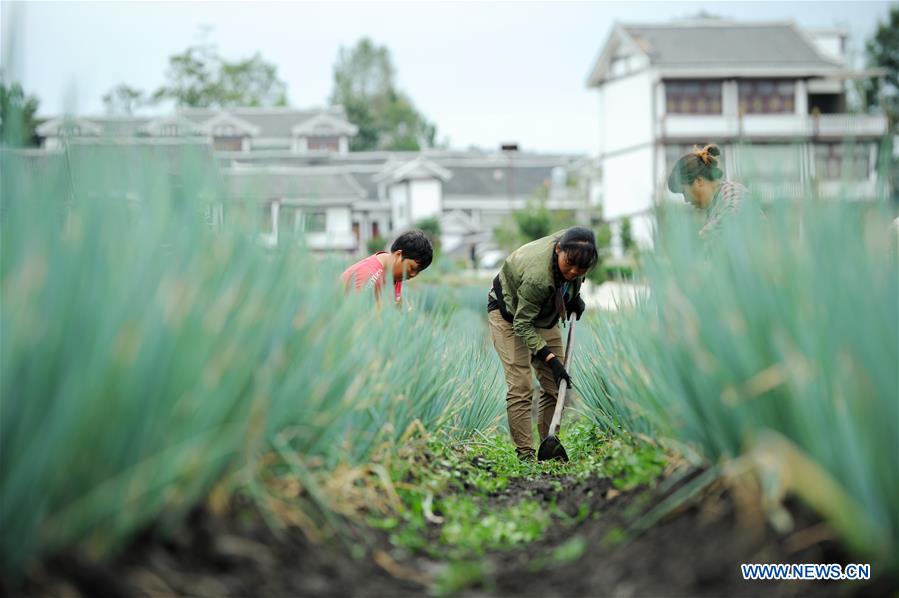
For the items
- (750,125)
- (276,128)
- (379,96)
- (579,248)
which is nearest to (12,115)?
(579,248)

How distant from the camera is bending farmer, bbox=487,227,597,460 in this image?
20.2 feet

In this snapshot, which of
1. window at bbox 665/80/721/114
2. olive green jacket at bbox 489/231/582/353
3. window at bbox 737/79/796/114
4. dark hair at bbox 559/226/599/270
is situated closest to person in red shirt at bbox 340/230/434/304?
olive green jacket at bbox 489/231/582/353

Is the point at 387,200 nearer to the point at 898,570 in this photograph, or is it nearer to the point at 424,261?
the point at 424,261

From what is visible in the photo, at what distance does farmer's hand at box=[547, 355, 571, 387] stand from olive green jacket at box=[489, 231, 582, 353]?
0.12 meters

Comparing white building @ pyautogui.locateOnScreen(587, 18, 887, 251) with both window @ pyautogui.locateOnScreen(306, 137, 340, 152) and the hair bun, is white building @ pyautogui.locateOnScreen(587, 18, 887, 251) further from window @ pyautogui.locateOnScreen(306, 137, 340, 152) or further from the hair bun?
the hair bun

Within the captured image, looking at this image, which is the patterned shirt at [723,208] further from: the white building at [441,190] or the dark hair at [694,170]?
the white building at [441,190]

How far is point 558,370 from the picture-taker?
632 centimetres

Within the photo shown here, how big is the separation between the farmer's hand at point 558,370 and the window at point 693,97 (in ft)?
109

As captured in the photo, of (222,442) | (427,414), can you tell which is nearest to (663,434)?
(427,414)

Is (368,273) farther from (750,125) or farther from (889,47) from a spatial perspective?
(889,47)

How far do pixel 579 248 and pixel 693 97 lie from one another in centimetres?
3465

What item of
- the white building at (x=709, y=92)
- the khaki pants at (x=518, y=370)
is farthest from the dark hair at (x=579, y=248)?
the white building at (x=709, y=92)

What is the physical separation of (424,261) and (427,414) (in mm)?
1531

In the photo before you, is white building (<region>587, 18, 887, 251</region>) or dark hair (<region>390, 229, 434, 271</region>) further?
white building (<region>587, 18, 887, 251</region>)
